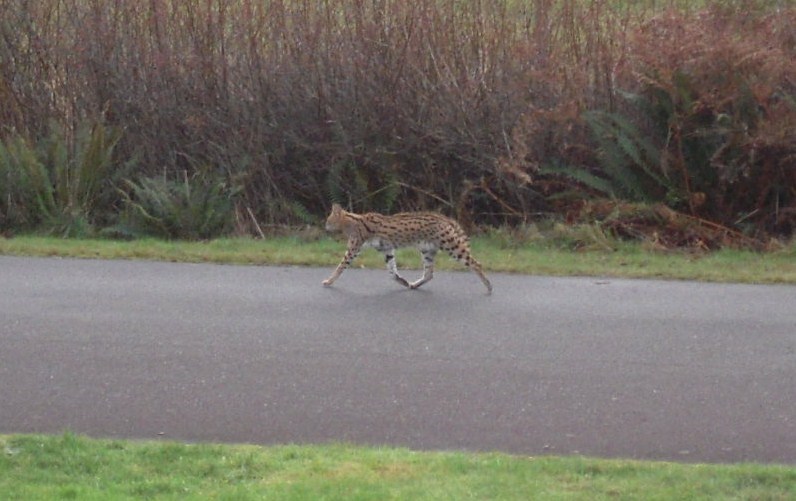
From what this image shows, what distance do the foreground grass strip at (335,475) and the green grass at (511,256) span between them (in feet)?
19.5

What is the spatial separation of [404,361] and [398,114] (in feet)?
23.6

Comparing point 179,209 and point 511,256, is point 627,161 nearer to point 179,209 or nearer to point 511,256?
point 511,256

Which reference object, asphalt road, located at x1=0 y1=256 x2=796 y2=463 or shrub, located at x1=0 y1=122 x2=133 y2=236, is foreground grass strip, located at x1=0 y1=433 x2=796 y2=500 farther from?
shrub, located at x1=0 y1=122 x2=133 y2=236

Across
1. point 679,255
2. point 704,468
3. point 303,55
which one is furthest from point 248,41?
point 704,468

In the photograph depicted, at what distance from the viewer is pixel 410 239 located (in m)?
12.6

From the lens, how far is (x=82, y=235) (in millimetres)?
15680

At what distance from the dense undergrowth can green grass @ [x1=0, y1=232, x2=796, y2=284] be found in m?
0.75

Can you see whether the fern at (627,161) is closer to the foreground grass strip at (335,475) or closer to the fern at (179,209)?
the fern at (179,209)

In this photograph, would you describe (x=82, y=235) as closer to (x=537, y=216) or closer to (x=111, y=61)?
(x=111, y=61)

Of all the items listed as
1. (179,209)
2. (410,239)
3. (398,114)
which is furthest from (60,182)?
(410,239)

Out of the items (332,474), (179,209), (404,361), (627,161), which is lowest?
(179,209)

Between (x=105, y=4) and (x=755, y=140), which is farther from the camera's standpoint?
(x=105, y=4)

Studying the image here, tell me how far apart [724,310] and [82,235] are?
7587mm

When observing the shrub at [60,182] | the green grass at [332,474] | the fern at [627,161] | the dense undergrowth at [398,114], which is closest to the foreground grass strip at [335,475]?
the green grass at [332,474]
